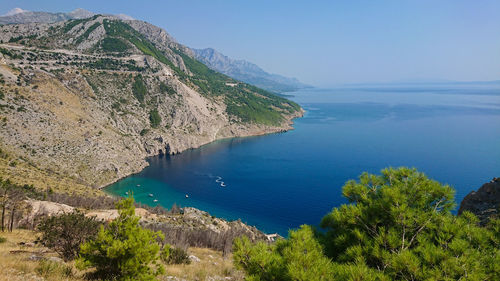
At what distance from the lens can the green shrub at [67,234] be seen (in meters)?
15.2

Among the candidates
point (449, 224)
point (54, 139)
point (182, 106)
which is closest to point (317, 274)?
point (449, 224)

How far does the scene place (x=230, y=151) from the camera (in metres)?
119

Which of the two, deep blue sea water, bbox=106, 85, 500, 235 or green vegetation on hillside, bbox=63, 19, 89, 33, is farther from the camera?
green vegetation on hillside, bbox=63, 19, 89, 33

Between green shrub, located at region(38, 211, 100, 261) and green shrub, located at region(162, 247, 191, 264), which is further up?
green shrub, located at region(38, 211, 100, 261)

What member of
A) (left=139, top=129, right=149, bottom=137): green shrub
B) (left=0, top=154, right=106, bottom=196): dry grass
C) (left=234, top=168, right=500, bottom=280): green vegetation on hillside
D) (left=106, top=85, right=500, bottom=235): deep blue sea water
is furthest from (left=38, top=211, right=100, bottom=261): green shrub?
(left=139, top=129, right=149, bottom=137): green shrub

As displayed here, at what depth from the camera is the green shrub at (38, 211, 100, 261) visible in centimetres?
Result: 1520

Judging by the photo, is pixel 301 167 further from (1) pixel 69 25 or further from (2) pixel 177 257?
(1) pixel 69 25

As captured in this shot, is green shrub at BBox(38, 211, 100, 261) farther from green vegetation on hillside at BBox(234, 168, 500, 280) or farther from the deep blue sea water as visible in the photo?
the deep blue sea water

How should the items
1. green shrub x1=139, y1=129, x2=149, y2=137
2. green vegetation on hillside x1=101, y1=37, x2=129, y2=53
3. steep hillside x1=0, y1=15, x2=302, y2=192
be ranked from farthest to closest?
green vegetation on hillside x1=101, y1=37, x2=129, y2=53, green shrub x1=139, y1=129, x2=149, y2=137, steep hillside x1=0, y1=15, x2=302, y2=192

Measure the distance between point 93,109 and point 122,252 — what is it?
101 m

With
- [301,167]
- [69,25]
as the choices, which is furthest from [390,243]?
[69,25]

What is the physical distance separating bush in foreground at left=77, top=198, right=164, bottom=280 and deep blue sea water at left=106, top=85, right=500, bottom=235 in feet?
150

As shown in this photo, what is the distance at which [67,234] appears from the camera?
50.3 ft

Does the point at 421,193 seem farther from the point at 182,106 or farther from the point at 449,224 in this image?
the point at 182,106
